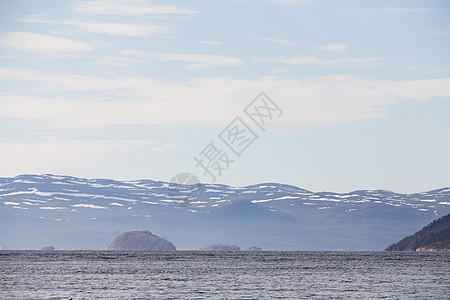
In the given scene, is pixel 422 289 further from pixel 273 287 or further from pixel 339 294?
pixel 273 287

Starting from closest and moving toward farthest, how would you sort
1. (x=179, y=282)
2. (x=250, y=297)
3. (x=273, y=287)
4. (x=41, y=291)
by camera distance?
(x=250, y=297)
(x=41, y=291)
(x=273, y=287)
(x=179, y=282)

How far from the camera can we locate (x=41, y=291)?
104 meters

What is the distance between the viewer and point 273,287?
11262 centimetres

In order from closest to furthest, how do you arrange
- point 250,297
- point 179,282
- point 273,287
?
point 250,297 → point 273,287 → point 179,282

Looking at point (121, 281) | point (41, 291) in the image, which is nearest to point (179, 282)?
point (121, 281)

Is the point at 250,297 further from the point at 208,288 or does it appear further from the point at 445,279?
the point at 445,279

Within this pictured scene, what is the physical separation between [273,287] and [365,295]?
1898cm

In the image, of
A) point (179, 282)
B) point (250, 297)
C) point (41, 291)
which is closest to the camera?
point (250, 297)

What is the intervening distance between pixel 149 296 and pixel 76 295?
414 inches

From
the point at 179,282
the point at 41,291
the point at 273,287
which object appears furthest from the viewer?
the point at 179,282

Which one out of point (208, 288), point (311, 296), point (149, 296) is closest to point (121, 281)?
point (208, 288)

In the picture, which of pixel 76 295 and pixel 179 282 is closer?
pixel 76 295

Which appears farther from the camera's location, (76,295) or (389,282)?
(389,282)

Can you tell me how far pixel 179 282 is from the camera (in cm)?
12369
